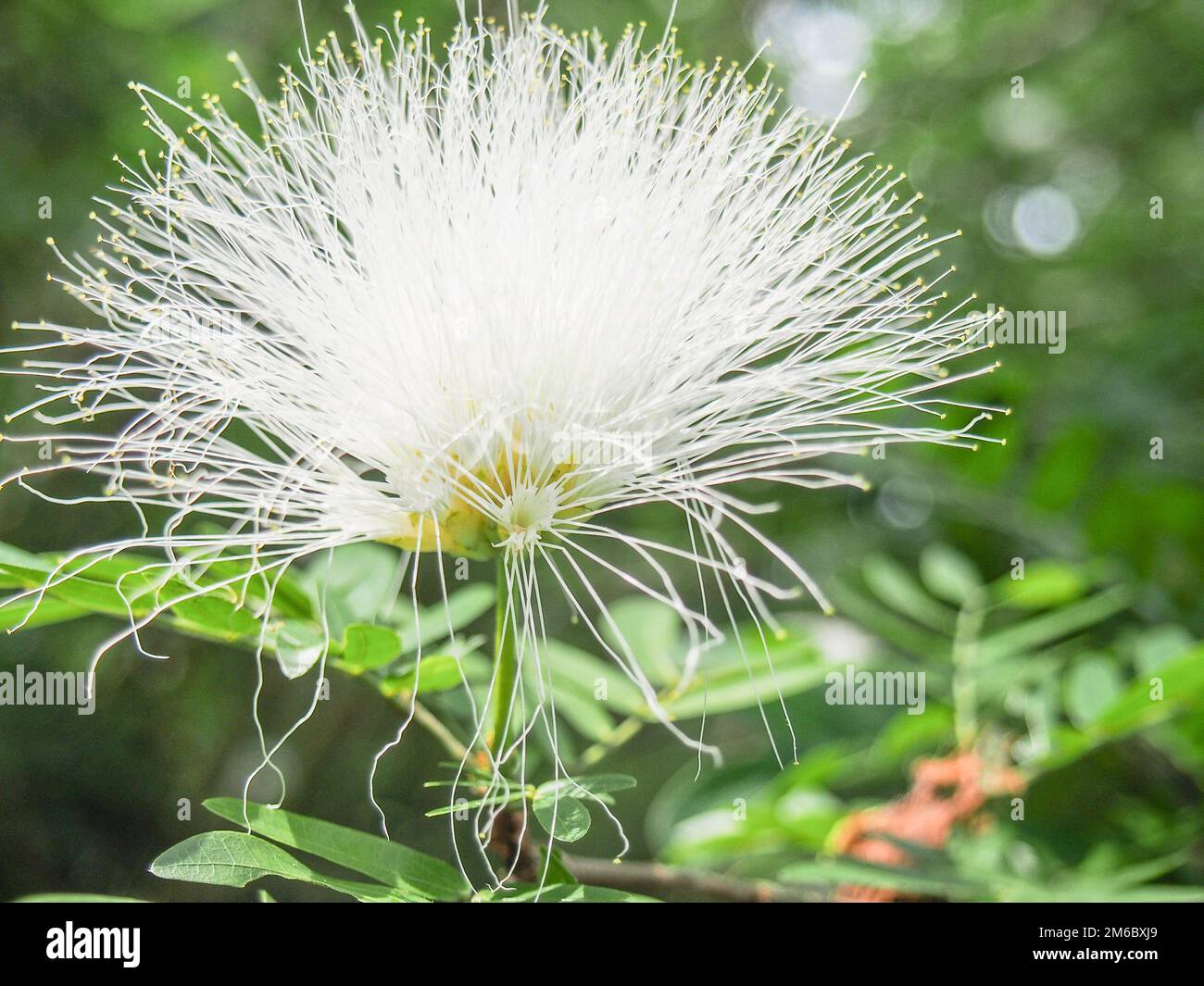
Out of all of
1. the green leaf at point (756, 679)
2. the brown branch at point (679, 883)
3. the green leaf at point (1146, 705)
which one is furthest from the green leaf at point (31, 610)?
the green leaf at point (1146, 705)

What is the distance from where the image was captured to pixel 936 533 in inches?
139

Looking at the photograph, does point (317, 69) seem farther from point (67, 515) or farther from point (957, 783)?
point (67, 515)

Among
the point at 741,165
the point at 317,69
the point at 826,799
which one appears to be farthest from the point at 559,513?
the point at 826,799

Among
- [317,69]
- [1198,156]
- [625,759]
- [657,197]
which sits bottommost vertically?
[625,759]

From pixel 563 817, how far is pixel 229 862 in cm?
39

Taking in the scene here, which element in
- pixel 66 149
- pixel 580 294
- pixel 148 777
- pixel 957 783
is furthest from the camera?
pixel 148 777

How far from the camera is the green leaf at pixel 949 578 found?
2.84 metres

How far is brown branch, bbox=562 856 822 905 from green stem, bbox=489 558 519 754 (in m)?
0.30

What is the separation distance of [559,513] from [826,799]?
1298mm

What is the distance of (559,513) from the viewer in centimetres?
153

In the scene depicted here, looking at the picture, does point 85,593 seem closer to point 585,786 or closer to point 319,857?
point 319,857

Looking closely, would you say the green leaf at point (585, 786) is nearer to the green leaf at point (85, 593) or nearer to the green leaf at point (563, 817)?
the green leaf at point (563, 817)

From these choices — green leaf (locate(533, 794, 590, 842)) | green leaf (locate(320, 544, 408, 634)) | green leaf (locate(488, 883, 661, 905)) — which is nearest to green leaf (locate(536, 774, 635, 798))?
green leaf (locate(533, 794, 590, 842))

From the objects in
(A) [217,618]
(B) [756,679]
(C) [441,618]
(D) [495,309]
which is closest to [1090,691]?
(B) [756,679]
